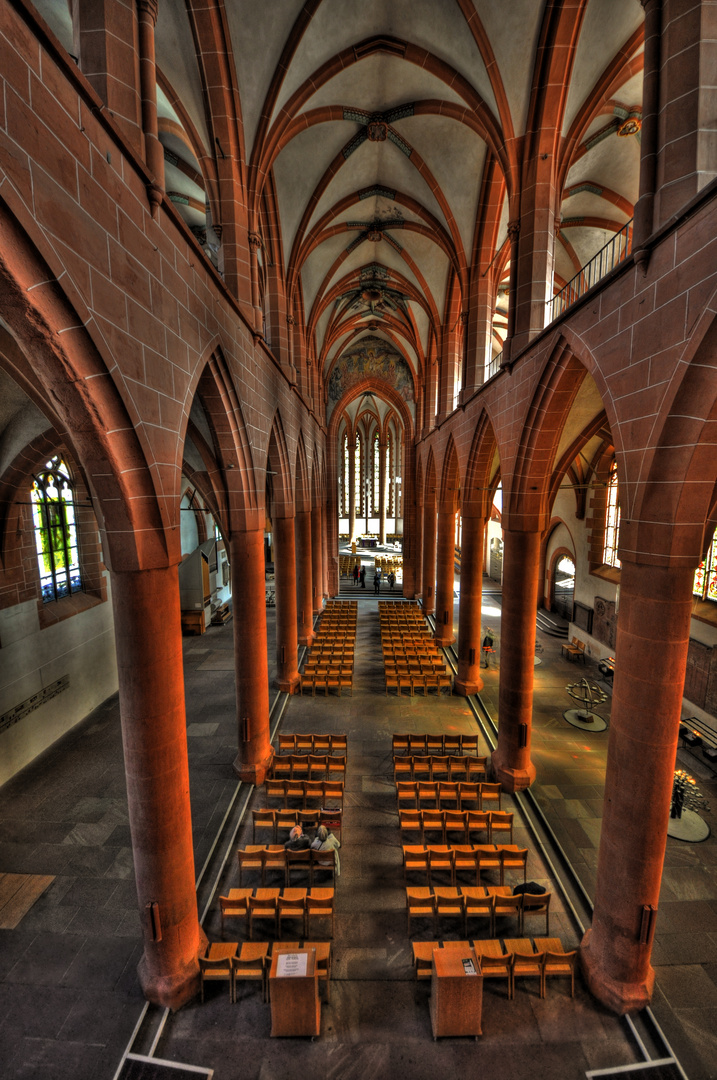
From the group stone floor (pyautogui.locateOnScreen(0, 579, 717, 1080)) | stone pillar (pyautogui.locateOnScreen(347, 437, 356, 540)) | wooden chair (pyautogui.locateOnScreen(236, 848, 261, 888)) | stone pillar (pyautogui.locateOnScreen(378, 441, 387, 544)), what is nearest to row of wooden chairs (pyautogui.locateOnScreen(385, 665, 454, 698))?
stone floor (pyautogui.locateOnScreen(0, 579, 717, 1080))

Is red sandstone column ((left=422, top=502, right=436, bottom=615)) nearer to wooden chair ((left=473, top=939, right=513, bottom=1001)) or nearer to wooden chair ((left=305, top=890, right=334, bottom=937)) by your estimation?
wooden chair ((left=305, top=890, right=334, bottom=937))

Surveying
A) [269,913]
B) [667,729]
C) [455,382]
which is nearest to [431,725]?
[269,913]

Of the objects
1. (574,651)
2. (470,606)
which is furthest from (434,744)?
(574,651)

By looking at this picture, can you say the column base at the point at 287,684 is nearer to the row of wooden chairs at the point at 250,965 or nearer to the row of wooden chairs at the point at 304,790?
the row of wooden chairs at the point at 304,790

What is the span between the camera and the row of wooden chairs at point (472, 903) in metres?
6.31

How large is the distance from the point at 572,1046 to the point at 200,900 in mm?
4997

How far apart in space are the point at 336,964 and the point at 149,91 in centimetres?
1034

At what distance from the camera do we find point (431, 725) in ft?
40.7

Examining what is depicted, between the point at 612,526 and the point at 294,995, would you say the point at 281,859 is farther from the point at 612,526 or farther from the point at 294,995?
the point at 612,526

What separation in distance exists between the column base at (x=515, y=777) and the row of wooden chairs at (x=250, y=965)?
193 inches

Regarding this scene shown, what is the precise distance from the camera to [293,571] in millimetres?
13977

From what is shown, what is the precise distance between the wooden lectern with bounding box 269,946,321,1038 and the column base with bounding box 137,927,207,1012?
3.84 ft

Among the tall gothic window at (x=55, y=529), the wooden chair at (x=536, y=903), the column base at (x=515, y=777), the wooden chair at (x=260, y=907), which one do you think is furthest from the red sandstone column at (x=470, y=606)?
the tall gothic window at (x=55, y=529)

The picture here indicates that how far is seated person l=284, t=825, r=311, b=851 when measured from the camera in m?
7.25
